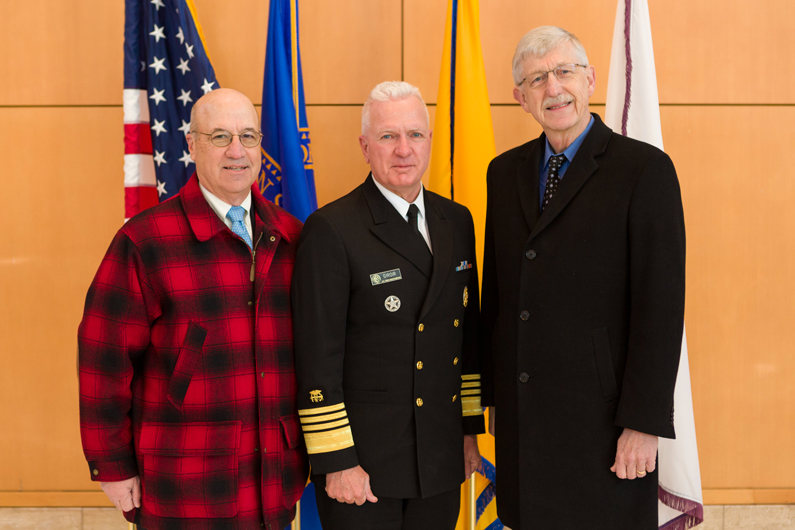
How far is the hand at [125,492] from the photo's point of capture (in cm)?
156

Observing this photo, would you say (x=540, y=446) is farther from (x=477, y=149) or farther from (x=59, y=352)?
(x=59, y=352)

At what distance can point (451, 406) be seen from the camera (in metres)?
1.67

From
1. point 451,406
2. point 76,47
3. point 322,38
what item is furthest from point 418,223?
point 76,47

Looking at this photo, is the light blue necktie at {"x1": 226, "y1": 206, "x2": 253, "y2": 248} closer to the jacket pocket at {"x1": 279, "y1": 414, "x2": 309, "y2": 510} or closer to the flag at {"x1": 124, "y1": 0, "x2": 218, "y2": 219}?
the jacket pocket at {"x1": 279, "y1": 414, "x2": 309, "y2": 510}

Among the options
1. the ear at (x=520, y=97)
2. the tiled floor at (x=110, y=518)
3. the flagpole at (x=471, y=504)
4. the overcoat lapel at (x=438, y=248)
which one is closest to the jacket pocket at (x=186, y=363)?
the overcoat lapel at (x=438, y=248)

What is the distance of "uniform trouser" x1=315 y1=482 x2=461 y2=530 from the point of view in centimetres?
156

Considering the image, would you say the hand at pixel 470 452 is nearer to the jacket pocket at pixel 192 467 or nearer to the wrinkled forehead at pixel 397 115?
the jacket pocket at pixel 192 467

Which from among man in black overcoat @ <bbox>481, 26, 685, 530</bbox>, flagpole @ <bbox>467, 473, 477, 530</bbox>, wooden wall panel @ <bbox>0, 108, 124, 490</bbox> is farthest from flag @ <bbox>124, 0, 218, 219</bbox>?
flagpole @ <bbox>467, 473, 477, 530</bbox>

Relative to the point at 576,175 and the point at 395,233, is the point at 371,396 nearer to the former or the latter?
the point at 395,233

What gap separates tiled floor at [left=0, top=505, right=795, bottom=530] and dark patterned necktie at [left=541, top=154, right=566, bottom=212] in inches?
91.2

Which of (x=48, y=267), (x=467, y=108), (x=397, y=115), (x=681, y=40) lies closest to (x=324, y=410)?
(x=397, y=115)

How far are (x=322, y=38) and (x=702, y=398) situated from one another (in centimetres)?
270

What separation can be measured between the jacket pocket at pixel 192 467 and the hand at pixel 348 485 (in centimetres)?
27

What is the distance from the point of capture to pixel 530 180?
1.65 metres
